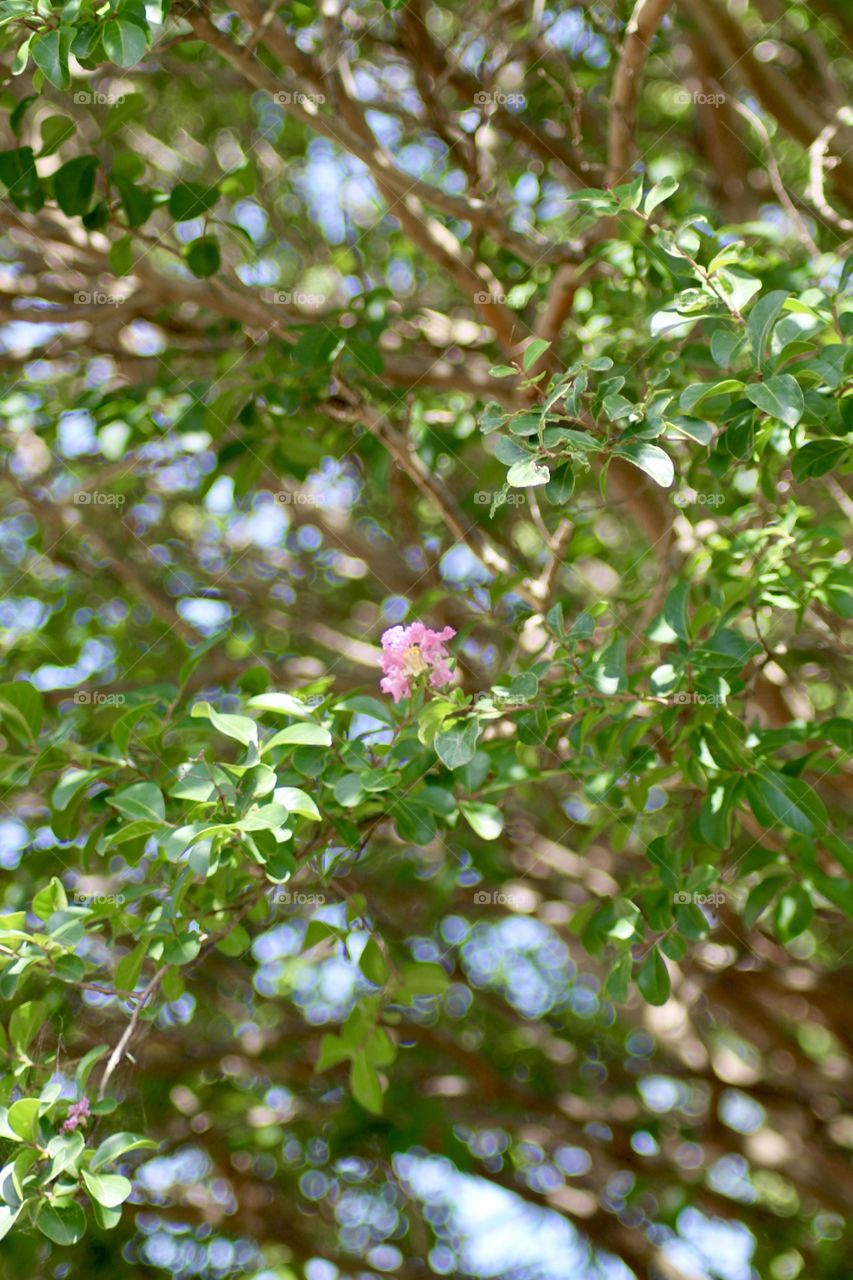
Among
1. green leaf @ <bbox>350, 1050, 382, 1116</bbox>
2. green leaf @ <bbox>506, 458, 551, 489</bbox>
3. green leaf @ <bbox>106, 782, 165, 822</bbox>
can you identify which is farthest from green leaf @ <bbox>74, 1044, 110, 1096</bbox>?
green leaf @ <bbox>506, 458, 551, 489</bbox>

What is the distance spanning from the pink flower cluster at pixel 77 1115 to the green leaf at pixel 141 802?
36cm

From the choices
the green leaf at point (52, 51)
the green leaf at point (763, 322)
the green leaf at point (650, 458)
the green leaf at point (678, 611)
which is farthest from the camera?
the green leaf at point (678, 611)

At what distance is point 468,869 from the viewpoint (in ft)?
8.93

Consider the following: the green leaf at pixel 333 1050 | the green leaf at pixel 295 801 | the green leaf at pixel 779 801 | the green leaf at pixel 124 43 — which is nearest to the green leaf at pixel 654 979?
the green leaf at pixel 779 801

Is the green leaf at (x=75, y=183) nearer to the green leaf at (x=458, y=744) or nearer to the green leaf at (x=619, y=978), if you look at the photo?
the green leaf at (x=458, y=744)

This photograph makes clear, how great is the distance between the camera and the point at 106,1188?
1420 millimetres

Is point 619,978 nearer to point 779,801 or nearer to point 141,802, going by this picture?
point 779,801

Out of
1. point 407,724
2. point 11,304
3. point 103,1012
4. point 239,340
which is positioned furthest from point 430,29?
point 103,1012

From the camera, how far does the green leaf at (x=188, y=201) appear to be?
7.41 ft

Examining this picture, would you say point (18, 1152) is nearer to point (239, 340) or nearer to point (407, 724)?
point (407, 724)

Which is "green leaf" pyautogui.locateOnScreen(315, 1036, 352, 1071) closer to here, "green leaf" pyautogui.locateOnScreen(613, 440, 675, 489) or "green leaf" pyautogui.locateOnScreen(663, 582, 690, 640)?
"green leaf" pyautogui.locateOnScreen(663, 582, 690, 640)

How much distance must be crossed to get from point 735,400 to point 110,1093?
1384 millimetres

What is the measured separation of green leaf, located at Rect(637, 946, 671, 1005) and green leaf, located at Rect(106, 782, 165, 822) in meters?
0.77

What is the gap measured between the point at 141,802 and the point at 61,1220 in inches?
19.6
